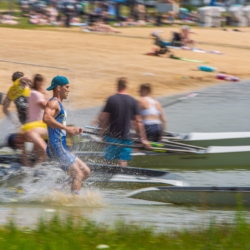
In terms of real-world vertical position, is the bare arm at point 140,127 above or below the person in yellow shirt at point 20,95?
below

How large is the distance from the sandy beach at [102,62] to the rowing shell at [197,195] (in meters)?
8.59

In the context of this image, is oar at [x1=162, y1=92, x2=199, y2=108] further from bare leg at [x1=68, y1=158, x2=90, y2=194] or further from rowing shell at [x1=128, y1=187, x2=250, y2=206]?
bare leg at [x1=68, y1=158, x2=90, y2=194]

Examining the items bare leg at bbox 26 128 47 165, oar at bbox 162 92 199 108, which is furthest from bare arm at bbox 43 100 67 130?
oar at bbox 162 92 199 108

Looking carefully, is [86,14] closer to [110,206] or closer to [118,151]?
[118,151]

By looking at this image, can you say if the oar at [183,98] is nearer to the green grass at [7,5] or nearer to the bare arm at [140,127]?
the bare arm at [140,127]

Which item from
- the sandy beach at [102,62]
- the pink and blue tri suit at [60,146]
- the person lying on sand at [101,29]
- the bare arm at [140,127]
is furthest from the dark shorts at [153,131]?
the person lying on sand at [101,29]

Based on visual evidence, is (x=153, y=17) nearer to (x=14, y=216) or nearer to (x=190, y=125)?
(x=190, y=125)

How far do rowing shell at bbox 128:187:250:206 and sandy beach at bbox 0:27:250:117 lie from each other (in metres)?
8.59

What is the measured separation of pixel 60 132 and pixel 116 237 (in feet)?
9.53

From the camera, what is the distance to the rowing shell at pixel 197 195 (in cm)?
823

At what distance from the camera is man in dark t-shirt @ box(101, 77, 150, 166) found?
10.2m

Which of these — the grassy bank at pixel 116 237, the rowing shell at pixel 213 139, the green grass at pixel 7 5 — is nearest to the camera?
the grassy bank at pixel 116 237

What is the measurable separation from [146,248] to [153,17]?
107 ft

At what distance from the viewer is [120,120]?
10.3m
